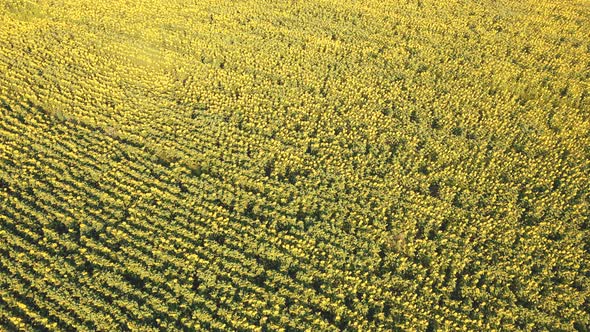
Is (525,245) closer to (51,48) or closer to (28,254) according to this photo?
(28,254)

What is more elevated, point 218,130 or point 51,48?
point 51,48

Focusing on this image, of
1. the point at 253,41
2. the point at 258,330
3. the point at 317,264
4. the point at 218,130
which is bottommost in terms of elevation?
the point at 258,330

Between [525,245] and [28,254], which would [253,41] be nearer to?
[28,254]

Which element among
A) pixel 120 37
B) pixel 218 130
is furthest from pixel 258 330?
pixel 120 37

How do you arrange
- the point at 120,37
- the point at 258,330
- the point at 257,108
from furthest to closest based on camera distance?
the point at 120,37
the point at 257,108
the point at 258,330

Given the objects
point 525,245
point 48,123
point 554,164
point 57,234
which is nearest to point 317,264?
point 525,245

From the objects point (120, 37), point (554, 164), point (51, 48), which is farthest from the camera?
point (120, 37)

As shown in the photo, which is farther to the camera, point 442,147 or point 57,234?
point 442,147
